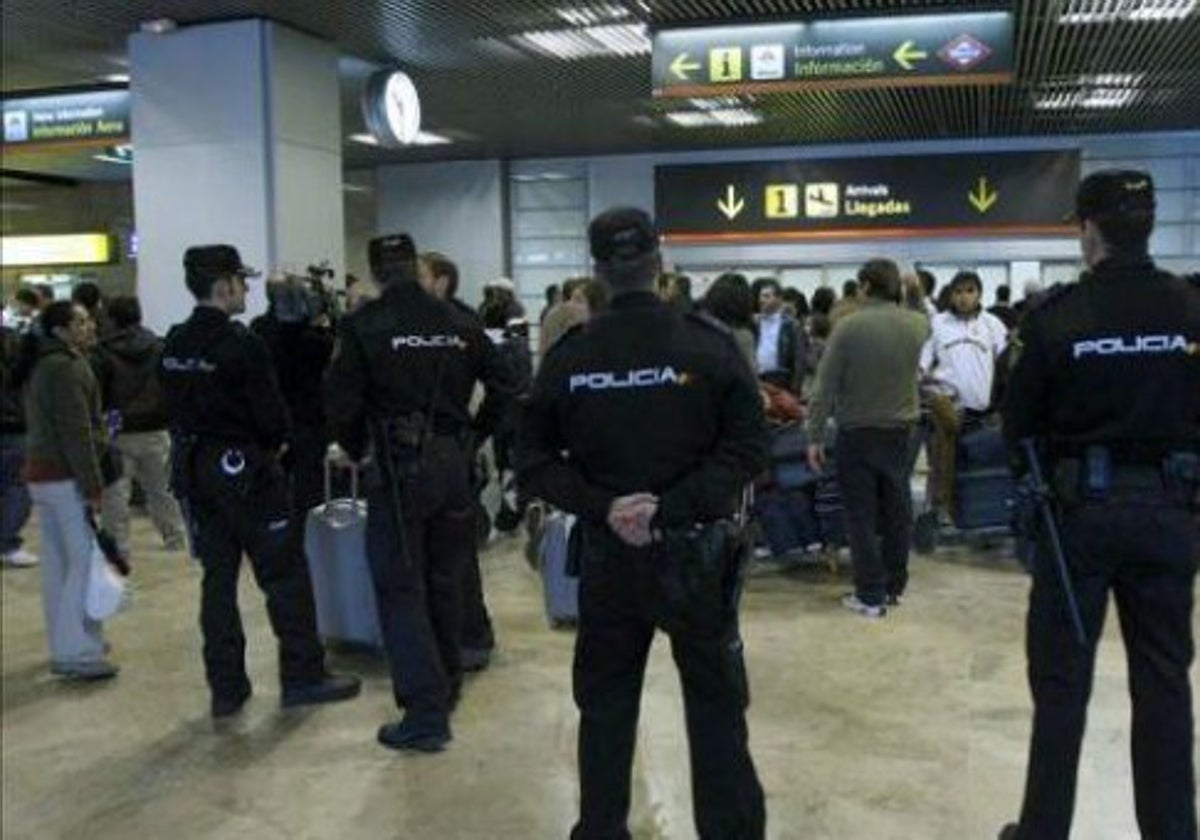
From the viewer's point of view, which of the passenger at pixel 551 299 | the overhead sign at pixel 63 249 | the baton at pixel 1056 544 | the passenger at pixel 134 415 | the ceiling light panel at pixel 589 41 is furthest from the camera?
the overhead sign at pixel 63 249

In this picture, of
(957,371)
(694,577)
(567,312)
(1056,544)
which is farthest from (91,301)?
(1056,544)

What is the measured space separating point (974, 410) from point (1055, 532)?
424cm

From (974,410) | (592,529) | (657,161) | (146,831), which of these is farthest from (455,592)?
(657,161)

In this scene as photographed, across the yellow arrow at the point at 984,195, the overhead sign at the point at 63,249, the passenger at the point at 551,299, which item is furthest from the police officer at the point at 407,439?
the overhead sign at the point at 63,249

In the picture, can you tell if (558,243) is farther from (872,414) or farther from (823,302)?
(872,414)

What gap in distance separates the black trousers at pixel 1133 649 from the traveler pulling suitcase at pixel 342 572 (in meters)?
2.84

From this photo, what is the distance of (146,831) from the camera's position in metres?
3.48

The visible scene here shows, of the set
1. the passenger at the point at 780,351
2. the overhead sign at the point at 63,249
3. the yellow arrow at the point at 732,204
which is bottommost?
the passenger at the point at 780,351

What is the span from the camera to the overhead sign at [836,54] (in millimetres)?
7406

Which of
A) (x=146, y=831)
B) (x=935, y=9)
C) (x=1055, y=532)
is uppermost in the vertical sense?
(x=935, y=9)

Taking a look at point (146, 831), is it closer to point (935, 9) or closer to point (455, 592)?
point (455, 592)

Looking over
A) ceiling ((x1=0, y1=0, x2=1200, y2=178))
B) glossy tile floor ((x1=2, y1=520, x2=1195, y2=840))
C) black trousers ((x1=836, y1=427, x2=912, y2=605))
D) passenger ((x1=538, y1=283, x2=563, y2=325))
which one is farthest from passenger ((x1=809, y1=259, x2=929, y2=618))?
ceiling ((x1=0, y1=0, x2=1200, y2=178))

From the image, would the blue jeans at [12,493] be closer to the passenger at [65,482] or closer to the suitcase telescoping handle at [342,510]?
the passenger at [65,482]

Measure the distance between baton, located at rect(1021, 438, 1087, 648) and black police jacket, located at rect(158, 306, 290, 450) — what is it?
250 centimetres
